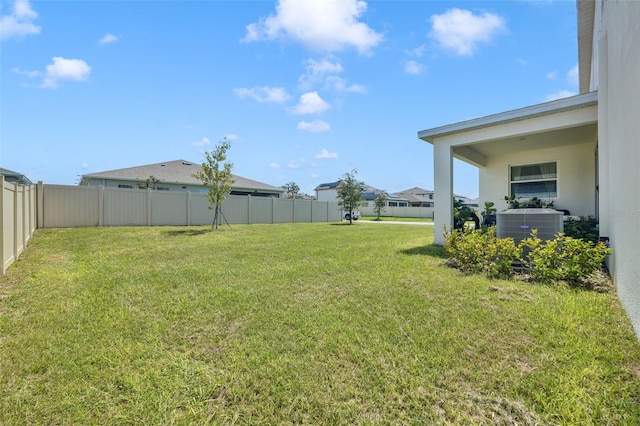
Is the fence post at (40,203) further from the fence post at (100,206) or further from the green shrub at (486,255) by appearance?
the green shrub at (486,255)

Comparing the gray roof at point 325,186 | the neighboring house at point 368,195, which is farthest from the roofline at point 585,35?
the gray roof at point 325,186

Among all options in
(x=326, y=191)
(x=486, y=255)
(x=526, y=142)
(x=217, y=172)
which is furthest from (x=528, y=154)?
(x=326, y=191)

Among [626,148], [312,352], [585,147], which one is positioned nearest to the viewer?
[312,352]

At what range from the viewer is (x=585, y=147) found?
8664 mm

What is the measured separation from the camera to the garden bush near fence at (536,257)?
Result: 4.30m

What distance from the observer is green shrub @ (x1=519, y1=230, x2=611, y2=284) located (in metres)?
4.27

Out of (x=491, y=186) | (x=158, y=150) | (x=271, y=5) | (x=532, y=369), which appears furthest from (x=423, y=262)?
(x=158, y=150)

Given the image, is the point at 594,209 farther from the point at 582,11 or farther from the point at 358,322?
the point at 358,322

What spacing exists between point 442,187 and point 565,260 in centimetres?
353

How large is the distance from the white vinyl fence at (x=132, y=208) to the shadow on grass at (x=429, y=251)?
37.8ft

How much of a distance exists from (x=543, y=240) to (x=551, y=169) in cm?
540

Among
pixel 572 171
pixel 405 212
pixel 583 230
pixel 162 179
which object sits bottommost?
pixel 583 230

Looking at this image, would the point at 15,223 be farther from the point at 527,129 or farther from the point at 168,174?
the point at 168,174

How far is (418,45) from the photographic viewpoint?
9109 mm
